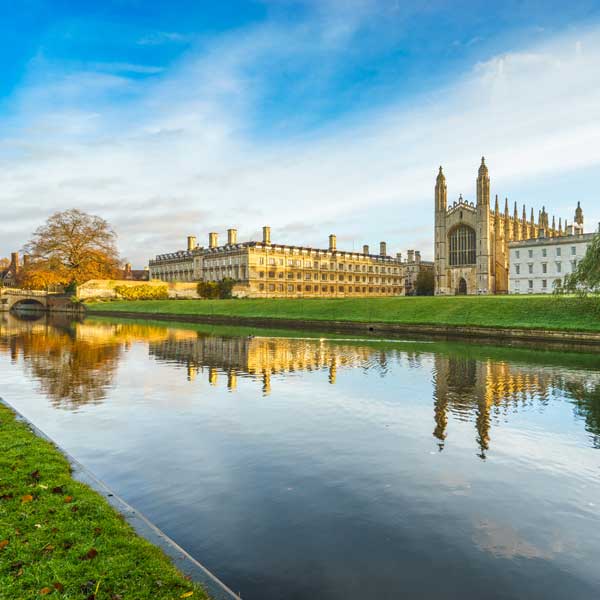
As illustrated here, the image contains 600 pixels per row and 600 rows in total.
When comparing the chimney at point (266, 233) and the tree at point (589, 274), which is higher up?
the chimney at point (266, 233)

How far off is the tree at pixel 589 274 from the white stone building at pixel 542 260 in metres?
41.1

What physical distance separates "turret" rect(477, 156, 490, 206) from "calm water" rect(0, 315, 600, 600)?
6663cm

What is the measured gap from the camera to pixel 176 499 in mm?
7145

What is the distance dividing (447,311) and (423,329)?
5063 millimetres

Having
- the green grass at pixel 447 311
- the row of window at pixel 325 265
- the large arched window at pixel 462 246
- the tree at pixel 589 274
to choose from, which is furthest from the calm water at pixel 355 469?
the row of window at pixel 325 265

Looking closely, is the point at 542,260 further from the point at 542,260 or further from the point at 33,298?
the point at 33,298

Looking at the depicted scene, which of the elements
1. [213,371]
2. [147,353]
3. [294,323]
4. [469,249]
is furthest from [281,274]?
[213,371]

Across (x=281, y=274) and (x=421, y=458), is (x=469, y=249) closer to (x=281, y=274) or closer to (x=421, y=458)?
(x=281, y=274)

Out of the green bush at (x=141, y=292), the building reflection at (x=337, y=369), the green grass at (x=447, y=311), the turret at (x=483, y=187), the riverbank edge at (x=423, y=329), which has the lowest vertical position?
the building reflection at (x=337, y=369)

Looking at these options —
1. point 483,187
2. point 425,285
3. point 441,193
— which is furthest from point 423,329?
point 425,285

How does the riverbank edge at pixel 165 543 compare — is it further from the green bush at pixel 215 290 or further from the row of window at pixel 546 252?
the row of window at pixel 546 252

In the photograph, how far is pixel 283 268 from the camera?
94.6m

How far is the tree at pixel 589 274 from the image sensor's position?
30344 mm

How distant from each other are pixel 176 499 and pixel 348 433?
14.8ft
